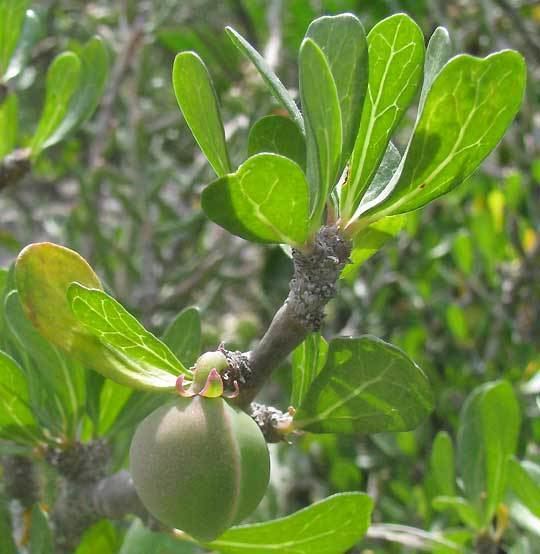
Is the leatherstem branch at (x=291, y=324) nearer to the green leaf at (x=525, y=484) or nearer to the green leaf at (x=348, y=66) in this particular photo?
the green leaf at (x=348, y=66)

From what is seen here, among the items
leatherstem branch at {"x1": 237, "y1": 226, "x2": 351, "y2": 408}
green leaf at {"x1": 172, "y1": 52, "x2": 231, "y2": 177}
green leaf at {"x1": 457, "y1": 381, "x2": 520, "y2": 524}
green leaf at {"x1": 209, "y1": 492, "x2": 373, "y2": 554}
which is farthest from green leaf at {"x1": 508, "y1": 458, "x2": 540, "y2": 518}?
green leaf at {"x1": 172, "y1": 52, "x2": 231, "y2": 177}

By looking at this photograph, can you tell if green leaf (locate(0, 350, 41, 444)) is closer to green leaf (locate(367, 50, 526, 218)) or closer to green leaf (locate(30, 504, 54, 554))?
green leaf (locate(30, 504, 54, 554))

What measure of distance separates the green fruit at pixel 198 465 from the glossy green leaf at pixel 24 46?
66cm

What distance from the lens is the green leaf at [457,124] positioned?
1.78 ft

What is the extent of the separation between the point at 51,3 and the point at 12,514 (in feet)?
4.71

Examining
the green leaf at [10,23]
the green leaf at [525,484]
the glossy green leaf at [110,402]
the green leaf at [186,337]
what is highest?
the green leaf at [10,23]

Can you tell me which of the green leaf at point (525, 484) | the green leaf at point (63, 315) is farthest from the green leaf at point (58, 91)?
the green leaf at point (525, 484)

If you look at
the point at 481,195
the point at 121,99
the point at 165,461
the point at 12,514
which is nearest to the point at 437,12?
the point at 481,195

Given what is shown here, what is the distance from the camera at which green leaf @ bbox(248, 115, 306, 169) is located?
2.22 ft

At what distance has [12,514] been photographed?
0.93m

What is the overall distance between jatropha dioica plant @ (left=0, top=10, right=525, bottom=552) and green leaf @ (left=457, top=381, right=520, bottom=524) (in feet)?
1.15

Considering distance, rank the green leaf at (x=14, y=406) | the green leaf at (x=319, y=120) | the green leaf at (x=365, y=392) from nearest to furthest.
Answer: the green leaf at (x=319, y=120), the green leaf at (x=365, y=392), the green leaf at (x=14, y=406)

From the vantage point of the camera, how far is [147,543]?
0.78 meters

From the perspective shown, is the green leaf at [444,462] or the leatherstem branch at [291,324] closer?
the leatherstem branch at [291,324]
